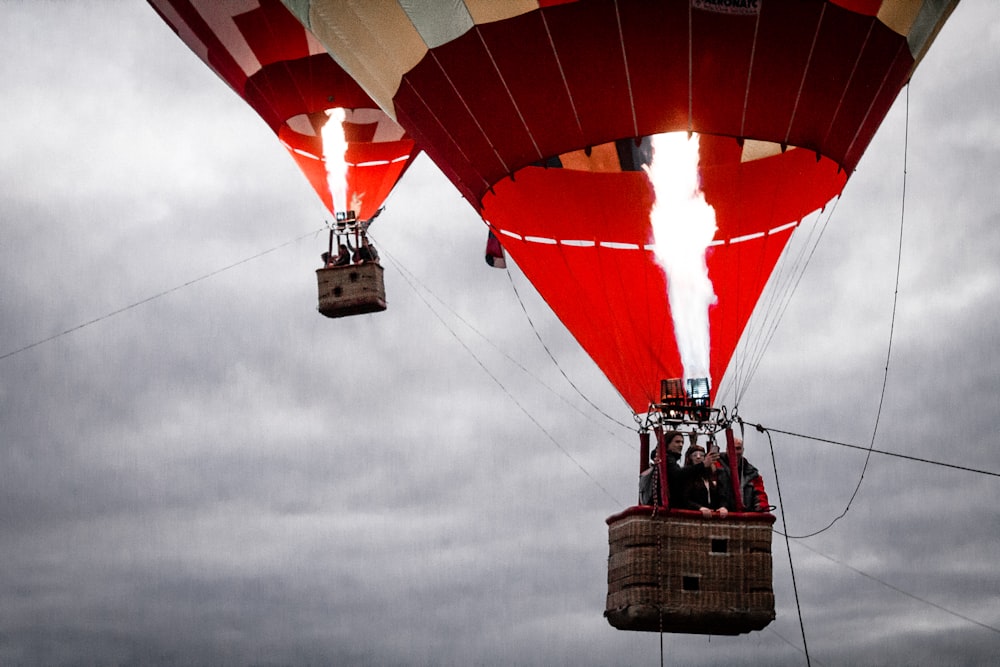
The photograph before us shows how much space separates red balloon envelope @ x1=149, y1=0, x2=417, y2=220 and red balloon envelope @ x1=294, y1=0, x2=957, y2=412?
155 inches

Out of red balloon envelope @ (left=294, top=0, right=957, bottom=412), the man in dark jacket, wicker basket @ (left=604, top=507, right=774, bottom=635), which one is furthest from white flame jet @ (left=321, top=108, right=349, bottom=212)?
wicker basket @ (left=604, top=507, right=774, bottom=635)

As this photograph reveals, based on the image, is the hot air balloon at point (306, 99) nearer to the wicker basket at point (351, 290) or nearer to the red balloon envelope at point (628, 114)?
the wicker basket at point (351, 290)

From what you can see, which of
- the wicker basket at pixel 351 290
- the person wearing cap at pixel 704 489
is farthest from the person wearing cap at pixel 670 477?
the wicker basket at pixel 351 290

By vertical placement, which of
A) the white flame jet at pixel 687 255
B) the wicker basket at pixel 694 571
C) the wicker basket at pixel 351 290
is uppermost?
the wicker basket at pixel 351 290

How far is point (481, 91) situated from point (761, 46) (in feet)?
5.60

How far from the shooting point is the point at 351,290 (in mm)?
14688

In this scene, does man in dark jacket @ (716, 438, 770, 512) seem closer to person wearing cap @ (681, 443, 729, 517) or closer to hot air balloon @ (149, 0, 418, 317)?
person wearing cap @ (681, 443, 729, 517)

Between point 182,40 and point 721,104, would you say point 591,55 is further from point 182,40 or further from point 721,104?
point 182,40

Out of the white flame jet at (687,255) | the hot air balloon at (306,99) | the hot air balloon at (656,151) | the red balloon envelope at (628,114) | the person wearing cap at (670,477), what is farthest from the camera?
the hot air balloon at (306,99)

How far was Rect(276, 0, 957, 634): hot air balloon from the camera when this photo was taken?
9969 mm

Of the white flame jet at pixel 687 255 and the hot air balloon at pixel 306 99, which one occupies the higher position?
the hot air balloon at pixel 306 99

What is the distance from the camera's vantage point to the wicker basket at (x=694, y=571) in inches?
387

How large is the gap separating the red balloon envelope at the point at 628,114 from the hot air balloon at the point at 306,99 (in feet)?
12.9

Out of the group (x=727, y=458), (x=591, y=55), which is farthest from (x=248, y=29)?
(x=727, y=458)
